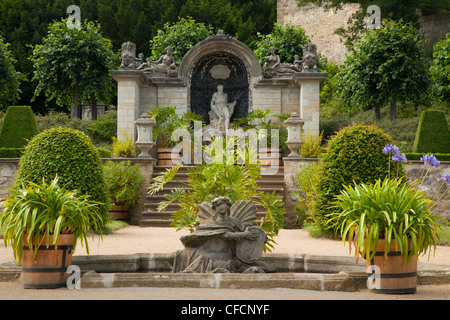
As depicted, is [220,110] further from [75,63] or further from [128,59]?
[75,63]

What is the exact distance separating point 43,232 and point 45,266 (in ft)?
1.01

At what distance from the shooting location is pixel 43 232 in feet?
16.4

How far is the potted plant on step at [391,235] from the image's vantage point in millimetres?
4719

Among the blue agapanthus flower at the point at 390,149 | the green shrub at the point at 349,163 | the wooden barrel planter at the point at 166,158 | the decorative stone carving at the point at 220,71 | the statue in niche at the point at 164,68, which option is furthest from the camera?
the decorative stone carving at the point at 220,71

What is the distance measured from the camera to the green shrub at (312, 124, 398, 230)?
10.0m

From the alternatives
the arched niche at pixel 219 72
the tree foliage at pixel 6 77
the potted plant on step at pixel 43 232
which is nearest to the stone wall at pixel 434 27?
the arched niche at pixel 219 72

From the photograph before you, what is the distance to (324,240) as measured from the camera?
1011cm

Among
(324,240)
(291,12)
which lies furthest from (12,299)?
(291,12)

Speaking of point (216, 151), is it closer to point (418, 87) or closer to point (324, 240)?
point (324, 240)

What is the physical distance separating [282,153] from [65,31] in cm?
1213

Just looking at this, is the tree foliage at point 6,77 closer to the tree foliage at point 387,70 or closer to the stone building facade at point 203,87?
the stone building facade at point 203,87

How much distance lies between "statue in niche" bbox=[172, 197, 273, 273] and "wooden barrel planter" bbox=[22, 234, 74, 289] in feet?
3.96

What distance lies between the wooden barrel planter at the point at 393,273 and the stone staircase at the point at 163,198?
23.8 ft

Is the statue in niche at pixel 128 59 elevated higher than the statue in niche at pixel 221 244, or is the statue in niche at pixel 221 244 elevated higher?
the statue in niche at pixel 128 59
